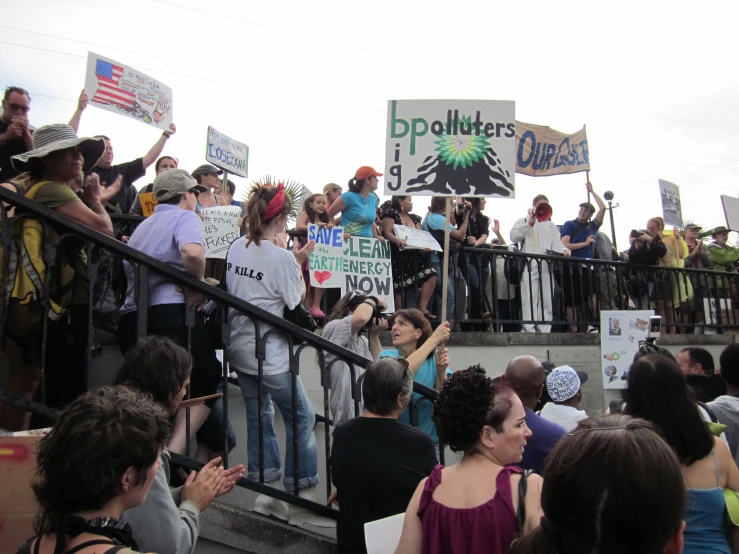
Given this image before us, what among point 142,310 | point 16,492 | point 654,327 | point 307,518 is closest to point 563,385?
point 307,518

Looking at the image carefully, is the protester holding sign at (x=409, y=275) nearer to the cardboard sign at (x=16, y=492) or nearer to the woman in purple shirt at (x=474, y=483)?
the woman in purple shirt at (x=474, y=483)

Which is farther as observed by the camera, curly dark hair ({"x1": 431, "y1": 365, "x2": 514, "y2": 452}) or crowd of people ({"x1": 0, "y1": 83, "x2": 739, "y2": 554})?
curly dark hair ({"x1": 431, "y1": 365, "x2": 514, "y2": 452})

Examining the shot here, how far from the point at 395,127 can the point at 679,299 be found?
7677 millimetres

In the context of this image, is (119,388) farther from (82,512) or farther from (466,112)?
(466,112)

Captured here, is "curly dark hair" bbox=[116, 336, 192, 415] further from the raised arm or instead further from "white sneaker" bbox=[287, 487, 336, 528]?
the raised arm

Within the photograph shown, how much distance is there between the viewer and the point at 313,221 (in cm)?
843

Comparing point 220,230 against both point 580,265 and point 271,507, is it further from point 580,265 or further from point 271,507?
point 580,265

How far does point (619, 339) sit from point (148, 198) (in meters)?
5.80

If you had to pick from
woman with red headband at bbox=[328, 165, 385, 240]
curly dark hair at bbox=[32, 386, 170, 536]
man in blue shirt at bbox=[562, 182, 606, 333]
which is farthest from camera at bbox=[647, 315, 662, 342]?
curly dark hair at bbox=[32, 386, 170, 536]

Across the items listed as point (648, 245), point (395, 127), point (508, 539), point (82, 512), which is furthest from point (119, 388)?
point (648, 245)

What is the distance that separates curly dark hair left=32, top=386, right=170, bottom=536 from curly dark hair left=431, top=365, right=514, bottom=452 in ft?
4.48

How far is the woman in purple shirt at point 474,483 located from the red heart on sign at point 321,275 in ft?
15.8

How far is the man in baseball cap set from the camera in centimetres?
483

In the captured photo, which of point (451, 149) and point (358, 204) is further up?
point (451, 149)
